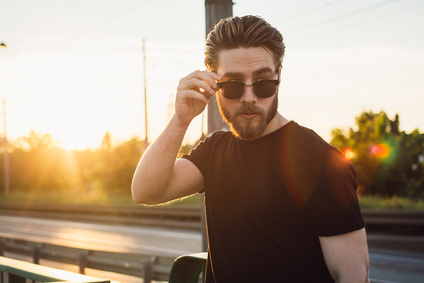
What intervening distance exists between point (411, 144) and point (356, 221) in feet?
97.8

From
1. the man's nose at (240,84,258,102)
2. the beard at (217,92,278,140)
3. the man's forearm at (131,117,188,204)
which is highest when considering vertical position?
the man's nose at (240,84,258,102)

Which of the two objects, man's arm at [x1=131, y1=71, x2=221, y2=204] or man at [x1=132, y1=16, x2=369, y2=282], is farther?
man's arm at [x1=131, y1=71, x2=221, y2=204]

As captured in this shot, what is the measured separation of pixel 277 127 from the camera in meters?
2.29

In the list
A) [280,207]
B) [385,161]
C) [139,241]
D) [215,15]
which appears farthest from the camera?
[385,161]

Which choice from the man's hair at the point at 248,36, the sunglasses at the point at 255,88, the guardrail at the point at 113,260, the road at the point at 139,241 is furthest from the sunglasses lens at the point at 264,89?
the road at the point at 139,241

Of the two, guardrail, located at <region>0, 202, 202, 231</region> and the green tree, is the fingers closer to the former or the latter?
guardrail, located at <region>0, 202, 202, 231</region>

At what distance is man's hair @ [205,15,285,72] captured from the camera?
2.27 metres

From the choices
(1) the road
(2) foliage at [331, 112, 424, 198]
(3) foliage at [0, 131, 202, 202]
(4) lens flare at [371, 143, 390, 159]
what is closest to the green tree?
(3) foliage at [0, 131, 202, 202]

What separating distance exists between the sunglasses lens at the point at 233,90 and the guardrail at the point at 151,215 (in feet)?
44.7

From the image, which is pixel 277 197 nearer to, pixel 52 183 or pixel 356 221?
pixel 356 221

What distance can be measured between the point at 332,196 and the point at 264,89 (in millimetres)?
547

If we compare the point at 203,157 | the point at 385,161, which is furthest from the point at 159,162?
the point at 385,161

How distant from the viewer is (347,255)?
1971 millimetres

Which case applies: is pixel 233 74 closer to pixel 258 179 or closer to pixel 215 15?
pixel 258 179
